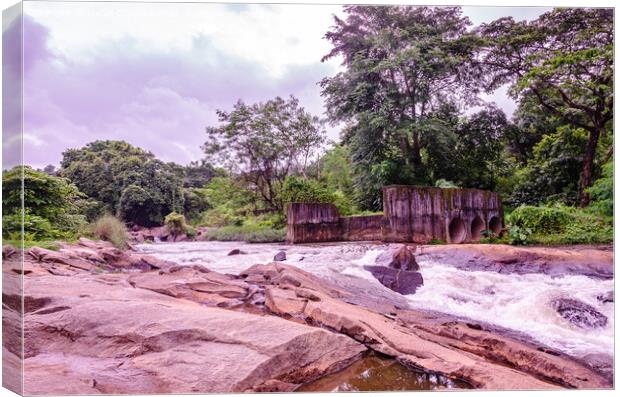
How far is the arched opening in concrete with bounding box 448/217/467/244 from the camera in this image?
488 cm

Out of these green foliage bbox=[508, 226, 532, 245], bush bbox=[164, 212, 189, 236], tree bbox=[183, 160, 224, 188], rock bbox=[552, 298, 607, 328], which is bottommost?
rock bbox=[552, 298, 607, 328]

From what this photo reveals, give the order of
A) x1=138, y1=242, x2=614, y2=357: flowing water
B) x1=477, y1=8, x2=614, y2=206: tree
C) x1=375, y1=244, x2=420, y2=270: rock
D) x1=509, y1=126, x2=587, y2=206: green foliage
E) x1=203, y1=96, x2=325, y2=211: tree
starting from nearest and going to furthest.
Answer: x1=138, y1=242, x2=614, y2=357: flowing water, x1=477, y1=8, x2=614, y2=206: tree, x1=509, y1=126, x2=587, y2=206: green foliage, x1=203, y1=96, x2=325, y2=211: tree, x1=375, y1=244, x2=420, y2=270: rock

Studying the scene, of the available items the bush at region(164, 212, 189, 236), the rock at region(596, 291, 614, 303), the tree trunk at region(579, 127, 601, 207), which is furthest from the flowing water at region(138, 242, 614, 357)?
the tree trunk at region(579, 127, 601, 207)

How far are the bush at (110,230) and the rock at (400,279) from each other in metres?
2.68

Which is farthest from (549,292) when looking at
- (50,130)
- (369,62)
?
(50,130)

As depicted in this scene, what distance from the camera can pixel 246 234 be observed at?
4691 mm

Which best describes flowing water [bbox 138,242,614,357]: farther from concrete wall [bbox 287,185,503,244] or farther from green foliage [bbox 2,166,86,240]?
green foliage [bbox 2,166,86,240]

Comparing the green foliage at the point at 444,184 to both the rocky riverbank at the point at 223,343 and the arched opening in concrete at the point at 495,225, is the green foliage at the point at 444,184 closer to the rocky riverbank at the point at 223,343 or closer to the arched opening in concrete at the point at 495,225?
the arched opening in concrete at the point at 495,225

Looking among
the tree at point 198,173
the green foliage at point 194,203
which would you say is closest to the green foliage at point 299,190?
the tree at point 198,173

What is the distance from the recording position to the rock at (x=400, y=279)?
13.8 feet

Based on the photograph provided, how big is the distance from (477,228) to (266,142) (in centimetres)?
266

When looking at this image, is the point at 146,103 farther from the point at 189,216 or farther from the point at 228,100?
the point at 189,216

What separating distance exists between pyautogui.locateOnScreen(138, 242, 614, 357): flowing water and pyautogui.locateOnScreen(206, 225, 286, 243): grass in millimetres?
80

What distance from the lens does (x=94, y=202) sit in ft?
12.2
